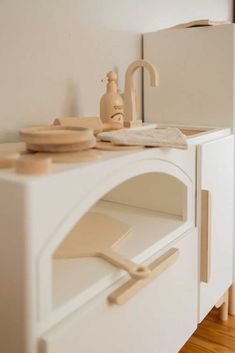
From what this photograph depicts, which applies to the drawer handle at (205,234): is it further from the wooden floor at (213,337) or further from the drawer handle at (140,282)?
the wooden floor at (213,337)

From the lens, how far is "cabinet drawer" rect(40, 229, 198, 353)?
660 millimetres

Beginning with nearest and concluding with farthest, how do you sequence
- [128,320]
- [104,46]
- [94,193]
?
[94,193]
[128,320]
[104,46]

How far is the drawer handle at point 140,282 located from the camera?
0.73 metres

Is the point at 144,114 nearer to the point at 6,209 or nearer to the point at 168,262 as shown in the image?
the point at 168,262

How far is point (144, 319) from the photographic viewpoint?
856 millimetres

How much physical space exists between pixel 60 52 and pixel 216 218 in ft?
2.20

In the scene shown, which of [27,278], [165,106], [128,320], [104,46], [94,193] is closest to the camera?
[27,278]

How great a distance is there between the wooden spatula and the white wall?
0.30 m

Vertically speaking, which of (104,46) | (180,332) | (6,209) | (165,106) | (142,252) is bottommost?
(180,332)

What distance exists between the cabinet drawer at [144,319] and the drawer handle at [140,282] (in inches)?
0.6

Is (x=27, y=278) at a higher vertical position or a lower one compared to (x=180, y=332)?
higher

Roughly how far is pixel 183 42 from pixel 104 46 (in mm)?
293

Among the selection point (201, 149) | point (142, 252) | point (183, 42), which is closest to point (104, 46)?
point (183, 42)

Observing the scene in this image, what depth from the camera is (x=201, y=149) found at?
1.10 metres
